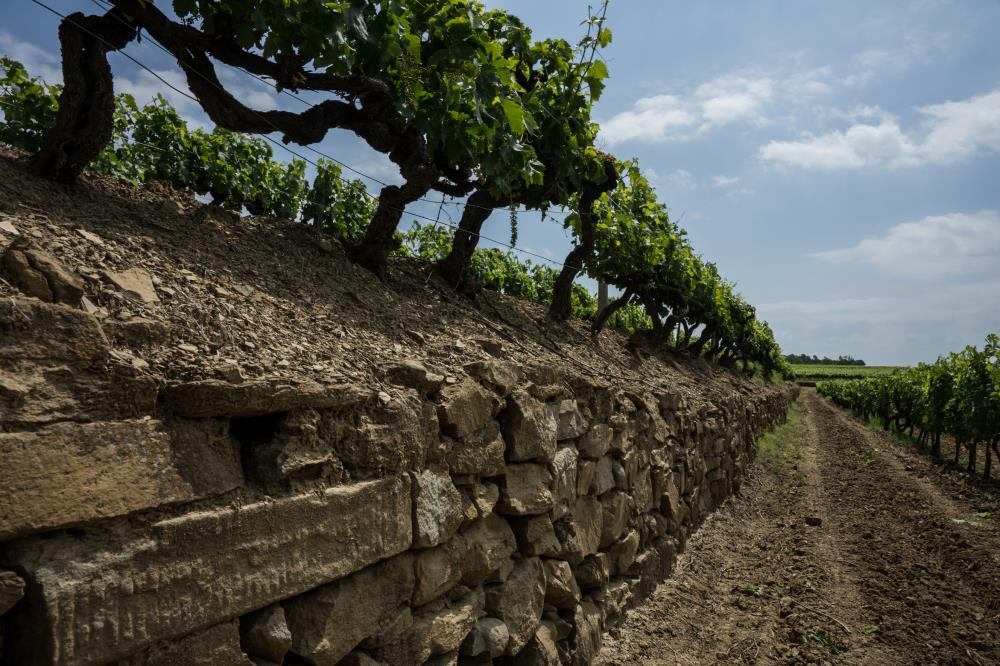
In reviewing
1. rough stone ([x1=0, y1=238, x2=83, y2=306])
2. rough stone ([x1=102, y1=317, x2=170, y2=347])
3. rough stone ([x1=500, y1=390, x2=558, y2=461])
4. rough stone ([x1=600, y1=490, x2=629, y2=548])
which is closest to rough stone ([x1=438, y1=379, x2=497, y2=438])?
rough stone ([x1=500, y1=390, x2=558, y2=461])

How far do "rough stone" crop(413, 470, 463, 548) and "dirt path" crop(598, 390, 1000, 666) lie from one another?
→ 2536mm

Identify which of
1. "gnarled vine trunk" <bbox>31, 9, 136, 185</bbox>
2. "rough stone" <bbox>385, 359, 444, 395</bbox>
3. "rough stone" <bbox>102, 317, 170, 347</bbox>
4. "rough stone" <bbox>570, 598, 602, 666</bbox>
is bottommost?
"rough stone" <bbox>570, 598, 602, 666</bbox>

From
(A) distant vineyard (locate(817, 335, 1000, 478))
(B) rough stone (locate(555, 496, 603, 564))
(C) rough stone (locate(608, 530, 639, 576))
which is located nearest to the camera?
(B) rough stone (locate(555, 496, 603, 564))

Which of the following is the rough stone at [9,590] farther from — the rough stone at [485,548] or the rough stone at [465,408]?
the rough stone at [485,548]

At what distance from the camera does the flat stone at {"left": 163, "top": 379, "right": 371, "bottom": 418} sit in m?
2.49

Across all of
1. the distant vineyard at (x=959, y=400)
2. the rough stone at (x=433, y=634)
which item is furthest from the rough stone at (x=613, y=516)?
the distant vineyard at (x=959, y=400)

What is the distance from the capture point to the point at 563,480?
505 centimetres

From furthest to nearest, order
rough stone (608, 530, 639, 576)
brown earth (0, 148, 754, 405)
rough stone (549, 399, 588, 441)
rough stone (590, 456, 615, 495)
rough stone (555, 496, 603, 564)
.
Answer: rough stone (608, 530, 639, 576), rough stone (590, 456, 615, 495), rough stone (549, 399, 588, 441), rough stone (555, 496, 603, 564), brown earth (0, 148, 754, 405)

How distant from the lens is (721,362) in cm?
2470

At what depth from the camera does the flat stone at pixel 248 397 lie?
2.49 metres

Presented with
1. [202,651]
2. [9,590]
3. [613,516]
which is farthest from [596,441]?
[9,590]

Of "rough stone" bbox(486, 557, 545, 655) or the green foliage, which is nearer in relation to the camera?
"rough stone" bbox(486, 557, 545, 655)

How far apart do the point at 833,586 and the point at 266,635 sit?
266 inches

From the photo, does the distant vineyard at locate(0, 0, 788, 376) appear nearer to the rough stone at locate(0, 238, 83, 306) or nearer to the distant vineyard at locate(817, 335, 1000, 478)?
the rough stone at locate(0, 238, 83, 306)
